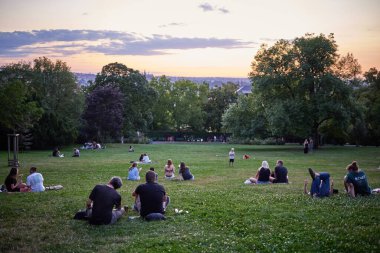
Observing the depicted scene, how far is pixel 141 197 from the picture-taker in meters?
13.7

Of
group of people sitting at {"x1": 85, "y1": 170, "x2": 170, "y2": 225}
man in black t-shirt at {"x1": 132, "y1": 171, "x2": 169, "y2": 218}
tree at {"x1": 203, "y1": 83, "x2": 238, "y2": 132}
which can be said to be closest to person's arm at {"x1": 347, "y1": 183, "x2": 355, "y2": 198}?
group of people sitting at {"x1": 85, "y1": 170, "x2": 170, "y2": 225}

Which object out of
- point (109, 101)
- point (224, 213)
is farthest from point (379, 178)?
point (109, 101)

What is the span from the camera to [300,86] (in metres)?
65.0

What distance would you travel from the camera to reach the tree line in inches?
2464

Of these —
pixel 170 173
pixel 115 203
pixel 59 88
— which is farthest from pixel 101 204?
pixel 59 88

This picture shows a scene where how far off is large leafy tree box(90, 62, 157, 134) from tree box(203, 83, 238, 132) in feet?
97.0

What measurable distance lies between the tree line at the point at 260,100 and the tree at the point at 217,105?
88.3 feet

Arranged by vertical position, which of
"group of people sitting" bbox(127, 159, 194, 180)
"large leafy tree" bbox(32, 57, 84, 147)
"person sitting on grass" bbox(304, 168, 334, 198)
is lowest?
"group of people sitting" bbox(127, 159, 194, 180)

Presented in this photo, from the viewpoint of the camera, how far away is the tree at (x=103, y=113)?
2867 inches

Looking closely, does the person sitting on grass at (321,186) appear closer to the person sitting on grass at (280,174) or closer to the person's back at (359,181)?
the person's back at (359,181)

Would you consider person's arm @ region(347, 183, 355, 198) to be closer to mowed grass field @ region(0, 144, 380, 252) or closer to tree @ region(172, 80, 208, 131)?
mowed grass field @ region(0, 144, 380, 252)

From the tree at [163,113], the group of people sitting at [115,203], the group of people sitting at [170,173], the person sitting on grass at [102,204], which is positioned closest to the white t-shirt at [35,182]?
the group of people sitting at [170,173]

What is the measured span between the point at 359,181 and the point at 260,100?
53058mm

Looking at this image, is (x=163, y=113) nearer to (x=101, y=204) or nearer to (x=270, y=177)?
(x=270, y=177)
